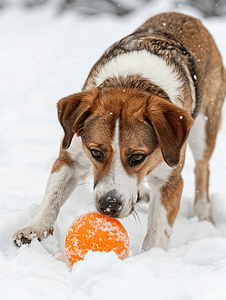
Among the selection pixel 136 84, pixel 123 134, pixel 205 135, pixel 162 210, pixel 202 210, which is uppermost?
pixel 136 84

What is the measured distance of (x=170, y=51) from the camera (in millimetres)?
3803

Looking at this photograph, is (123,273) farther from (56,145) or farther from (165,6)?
(165,6)

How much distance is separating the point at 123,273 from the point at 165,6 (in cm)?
946

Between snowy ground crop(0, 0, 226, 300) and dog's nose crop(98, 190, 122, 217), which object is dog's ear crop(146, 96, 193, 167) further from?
snowy ground crop(0, 0, 226, 300)

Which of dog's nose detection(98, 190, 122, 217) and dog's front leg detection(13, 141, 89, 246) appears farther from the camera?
dog's front leg detection(13, 141, 89, 246)

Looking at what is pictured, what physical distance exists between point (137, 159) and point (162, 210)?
2.45 feet

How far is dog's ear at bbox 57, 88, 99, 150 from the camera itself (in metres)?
3.00

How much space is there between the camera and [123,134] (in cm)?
281

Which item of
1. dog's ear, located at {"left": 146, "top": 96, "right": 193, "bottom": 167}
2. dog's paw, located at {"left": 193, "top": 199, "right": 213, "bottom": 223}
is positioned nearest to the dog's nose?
dog's ear, located at {"left": 146, "top": 96, "right": 193, "bottom": 167}

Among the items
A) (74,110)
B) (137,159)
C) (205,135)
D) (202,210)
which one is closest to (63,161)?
(74,110)

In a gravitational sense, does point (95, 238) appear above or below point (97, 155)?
below

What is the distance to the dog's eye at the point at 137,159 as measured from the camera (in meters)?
2.88

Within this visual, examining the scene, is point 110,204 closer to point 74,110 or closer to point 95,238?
point 95,238

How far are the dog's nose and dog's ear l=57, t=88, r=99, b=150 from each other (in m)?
0.68
